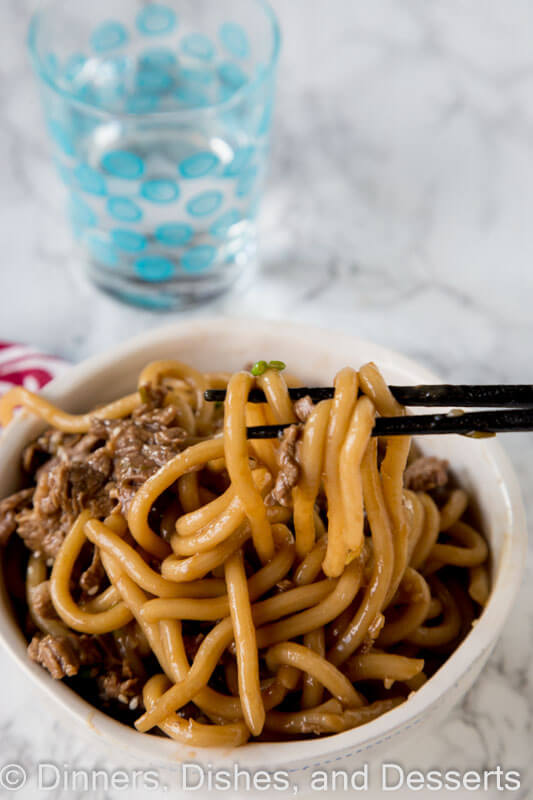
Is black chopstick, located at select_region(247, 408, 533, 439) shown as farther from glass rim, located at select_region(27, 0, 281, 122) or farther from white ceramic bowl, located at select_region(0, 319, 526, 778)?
glass rim, located at select_region(27, 0, 281, 122)

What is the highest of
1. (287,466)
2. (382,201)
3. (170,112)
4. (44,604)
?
(170,112)

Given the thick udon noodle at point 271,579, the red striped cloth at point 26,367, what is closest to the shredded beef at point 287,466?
the thick udon noodle at point 271,579

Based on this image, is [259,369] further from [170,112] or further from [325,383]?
[170,112]

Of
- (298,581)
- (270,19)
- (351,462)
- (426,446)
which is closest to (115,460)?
(298,581)

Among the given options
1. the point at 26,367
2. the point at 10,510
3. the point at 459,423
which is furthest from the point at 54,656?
the point at 26,367

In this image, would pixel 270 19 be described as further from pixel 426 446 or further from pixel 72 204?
pixel 426 446

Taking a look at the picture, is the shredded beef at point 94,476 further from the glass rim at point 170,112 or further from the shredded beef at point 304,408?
the glass rim at point 170,112
